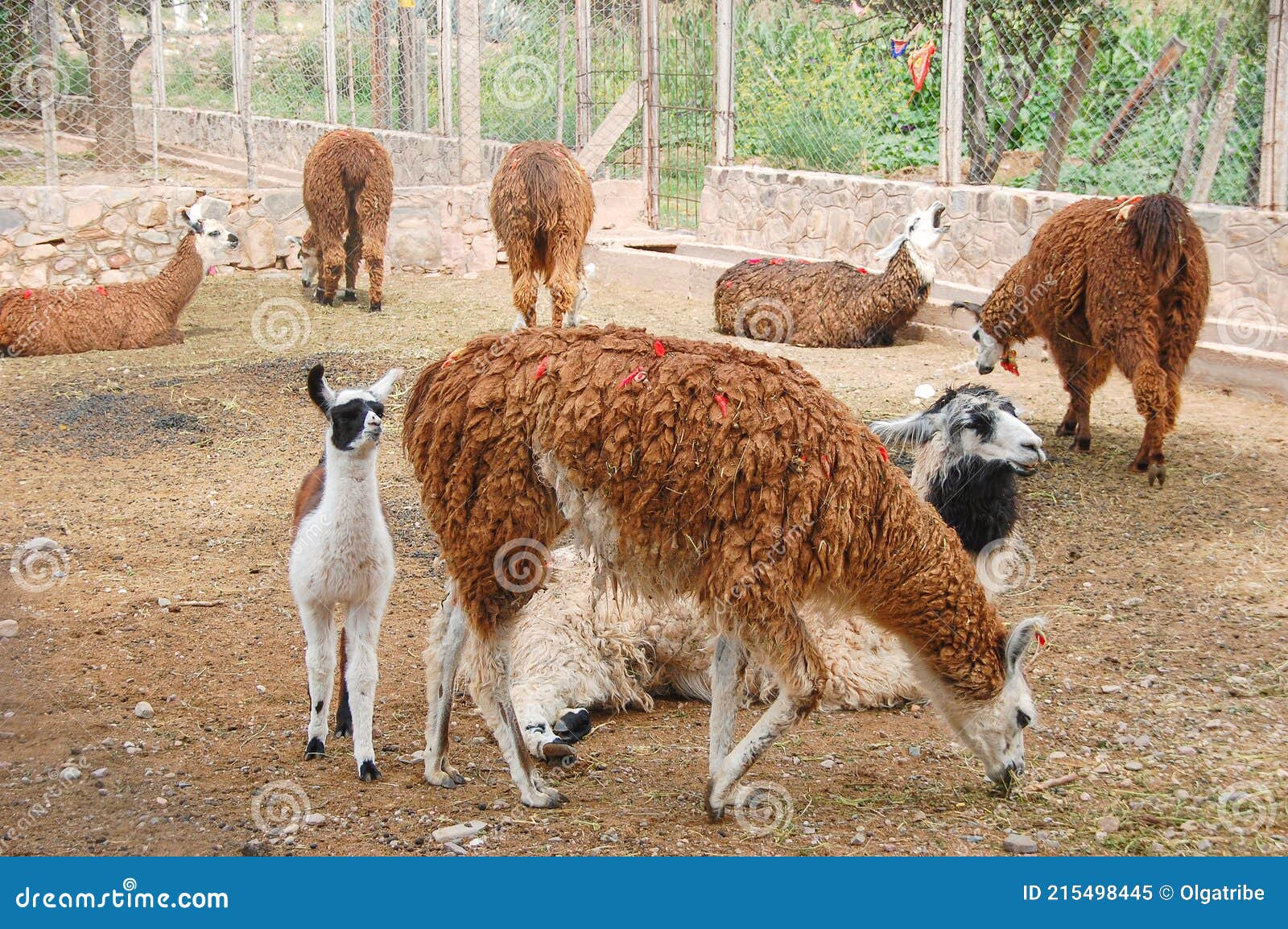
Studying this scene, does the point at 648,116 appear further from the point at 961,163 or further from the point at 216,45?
the point at 216,45

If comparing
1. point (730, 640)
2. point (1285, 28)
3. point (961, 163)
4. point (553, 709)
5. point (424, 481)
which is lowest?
point (553, 709)

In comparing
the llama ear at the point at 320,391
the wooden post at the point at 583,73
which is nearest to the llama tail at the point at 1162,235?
the llama ear at the point at 320,391

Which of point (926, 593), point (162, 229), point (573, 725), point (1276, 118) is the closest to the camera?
point (926, 593)

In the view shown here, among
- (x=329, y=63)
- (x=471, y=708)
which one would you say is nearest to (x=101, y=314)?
(x=471, y=708)

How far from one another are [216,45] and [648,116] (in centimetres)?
810

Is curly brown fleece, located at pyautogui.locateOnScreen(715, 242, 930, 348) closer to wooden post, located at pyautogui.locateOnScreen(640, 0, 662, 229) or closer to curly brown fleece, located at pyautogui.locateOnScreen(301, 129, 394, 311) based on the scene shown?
curly brown fleece, located at pyautogui.locateOnScreen(301, 129, 394, 311)

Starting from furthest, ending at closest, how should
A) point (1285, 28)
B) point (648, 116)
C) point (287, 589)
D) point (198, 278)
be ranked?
point (648, 116), point (198, 278), point (1285, 28), point (287, 589)

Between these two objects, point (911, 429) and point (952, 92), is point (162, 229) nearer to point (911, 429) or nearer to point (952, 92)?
point (952, 92)

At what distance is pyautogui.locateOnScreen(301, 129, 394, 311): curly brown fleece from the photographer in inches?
453

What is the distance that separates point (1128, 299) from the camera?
22.5 ft

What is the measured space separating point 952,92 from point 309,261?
634 cm

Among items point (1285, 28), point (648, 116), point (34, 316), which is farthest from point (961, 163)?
point (34, 316)

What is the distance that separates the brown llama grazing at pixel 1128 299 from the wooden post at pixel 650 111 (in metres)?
8.26

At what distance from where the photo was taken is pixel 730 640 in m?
3.66
